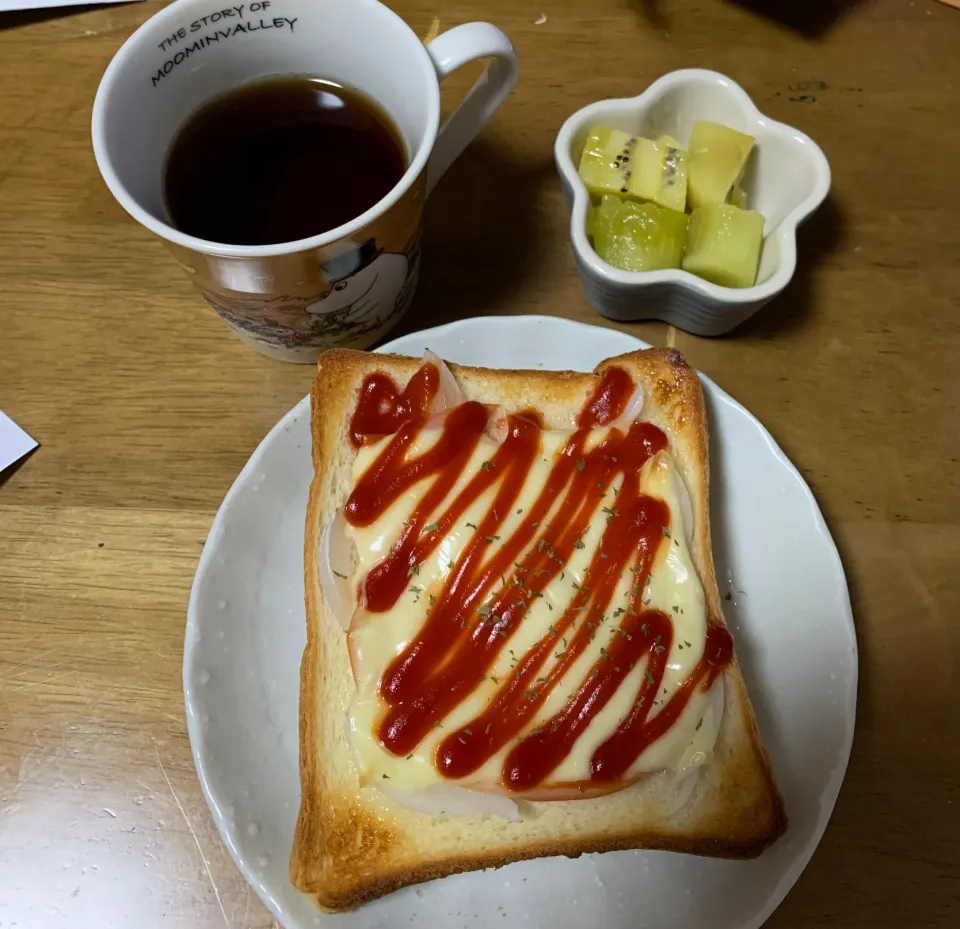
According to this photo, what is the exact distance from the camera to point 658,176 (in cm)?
136

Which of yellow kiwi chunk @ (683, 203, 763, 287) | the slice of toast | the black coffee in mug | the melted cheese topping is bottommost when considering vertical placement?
the slice of toast

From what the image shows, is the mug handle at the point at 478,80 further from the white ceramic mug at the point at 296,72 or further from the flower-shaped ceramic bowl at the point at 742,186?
the flower-shaped ceramic bowl at the point at 742,186

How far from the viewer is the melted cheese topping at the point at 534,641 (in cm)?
100

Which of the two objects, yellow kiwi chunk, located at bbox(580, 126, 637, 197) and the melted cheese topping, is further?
yellow kiwi chunk, located at bbox(580, 126, 637, 197)

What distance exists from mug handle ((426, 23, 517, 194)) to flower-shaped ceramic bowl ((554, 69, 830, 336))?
21 centimetres

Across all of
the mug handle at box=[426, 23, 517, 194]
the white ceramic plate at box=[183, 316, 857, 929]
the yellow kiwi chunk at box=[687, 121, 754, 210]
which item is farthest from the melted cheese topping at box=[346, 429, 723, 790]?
the yellow kiwi chunk at box=[687, 121, 754, 210]

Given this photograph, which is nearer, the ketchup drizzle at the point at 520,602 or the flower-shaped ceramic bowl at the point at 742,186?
the ketchup drizzle at the point at 520,602

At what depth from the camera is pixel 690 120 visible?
149cm

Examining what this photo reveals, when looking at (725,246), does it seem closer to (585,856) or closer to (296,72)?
(296,72)

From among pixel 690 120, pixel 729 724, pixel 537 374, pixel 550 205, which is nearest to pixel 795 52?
pixel 690 120

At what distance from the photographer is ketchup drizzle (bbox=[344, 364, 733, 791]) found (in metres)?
1.01

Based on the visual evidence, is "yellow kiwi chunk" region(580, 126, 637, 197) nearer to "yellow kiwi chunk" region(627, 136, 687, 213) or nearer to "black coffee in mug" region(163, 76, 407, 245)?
"yellow kiwi chunk" region(627, 136, 687, 213)

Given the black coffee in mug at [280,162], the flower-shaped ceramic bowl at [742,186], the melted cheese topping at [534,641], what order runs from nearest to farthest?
the melted cheese topping at [534,641], the black coffee in mug at [280,162], the flower-shaped ceramic bowl at [742,186]

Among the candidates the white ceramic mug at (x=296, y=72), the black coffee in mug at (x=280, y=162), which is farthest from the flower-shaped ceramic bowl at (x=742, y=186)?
the black coffee in mug at (x=280, y=162)
